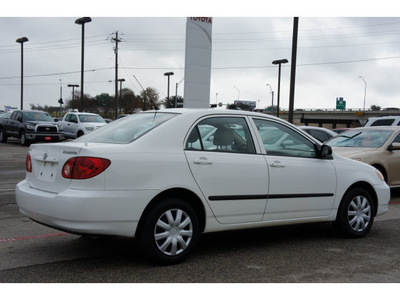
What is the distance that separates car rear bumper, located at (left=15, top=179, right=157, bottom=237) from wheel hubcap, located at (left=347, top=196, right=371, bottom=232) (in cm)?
298

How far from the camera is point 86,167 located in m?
4.39

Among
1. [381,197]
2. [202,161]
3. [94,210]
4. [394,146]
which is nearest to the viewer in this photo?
[94,210]

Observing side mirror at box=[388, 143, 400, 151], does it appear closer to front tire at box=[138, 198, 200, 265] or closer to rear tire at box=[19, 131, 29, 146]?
front tire at box=[138, 198, 200, 265]

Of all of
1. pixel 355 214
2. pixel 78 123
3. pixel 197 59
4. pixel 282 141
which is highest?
pixel 197 59

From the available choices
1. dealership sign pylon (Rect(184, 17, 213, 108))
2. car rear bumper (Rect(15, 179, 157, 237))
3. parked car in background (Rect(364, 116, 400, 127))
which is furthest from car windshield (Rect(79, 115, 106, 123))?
car rear bumper (Rect(15, 179, 157, 237))

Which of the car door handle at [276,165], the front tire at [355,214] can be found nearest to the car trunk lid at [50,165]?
the car door handle at [276,165]

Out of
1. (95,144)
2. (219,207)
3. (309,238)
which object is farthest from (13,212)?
(309,238)

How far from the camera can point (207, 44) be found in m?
23.6

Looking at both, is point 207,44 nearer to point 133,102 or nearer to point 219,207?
point 219,207

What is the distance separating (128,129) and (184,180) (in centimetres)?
92

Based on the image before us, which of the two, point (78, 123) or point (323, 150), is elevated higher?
point (323, 150)

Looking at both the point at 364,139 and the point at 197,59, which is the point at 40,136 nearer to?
the point at 197,59

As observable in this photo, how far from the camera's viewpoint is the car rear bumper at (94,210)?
14.1ft

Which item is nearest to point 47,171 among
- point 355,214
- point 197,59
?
point 355,214
